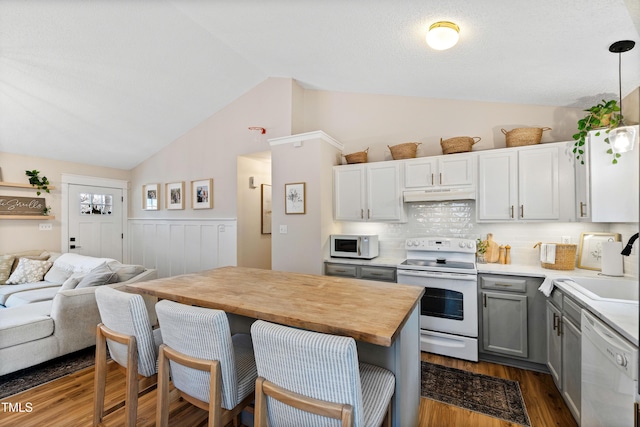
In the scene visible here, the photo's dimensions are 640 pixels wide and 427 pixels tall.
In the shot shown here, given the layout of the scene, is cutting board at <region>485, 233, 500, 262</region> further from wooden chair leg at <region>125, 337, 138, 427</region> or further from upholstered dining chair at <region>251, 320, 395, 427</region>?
wooden chair leg at <region>125, 337, 138, 427</region>

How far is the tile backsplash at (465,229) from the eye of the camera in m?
2.85

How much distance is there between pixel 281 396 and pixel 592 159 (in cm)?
284

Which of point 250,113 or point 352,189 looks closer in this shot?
point 352,189

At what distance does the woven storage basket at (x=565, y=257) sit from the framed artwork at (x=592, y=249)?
0.08 metres

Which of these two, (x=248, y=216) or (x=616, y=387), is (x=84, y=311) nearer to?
(x=248, y=216)

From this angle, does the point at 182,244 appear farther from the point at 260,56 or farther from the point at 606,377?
the point at 606,377

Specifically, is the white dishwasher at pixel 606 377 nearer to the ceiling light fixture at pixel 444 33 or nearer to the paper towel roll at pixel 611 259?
the paper towel roll at pixel 611 259

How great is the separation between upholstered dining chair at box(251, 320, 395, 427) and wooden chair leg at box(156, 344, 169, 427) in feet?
2.08

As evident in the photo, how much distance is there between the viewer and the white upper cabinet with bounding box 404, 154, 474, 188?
306 cm

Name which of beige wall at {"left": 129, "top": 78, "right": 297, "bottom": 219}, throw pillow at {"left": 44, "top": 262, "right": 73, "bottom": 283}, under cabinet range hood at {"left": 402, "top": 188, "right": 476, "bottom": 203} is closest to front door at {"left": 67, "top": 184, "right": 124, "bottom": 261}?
beige wall at {"left": 129, "top": 78, "right": 297, "bottom": 219}

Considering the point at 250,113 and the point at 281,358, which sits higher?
the point at 250,113

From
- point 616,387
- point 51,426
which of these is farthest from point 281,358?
point 51,426

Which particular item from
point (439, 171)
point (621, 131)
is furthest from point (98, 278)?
point (621, 131)

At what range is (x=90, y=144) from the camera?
16.0 feet
